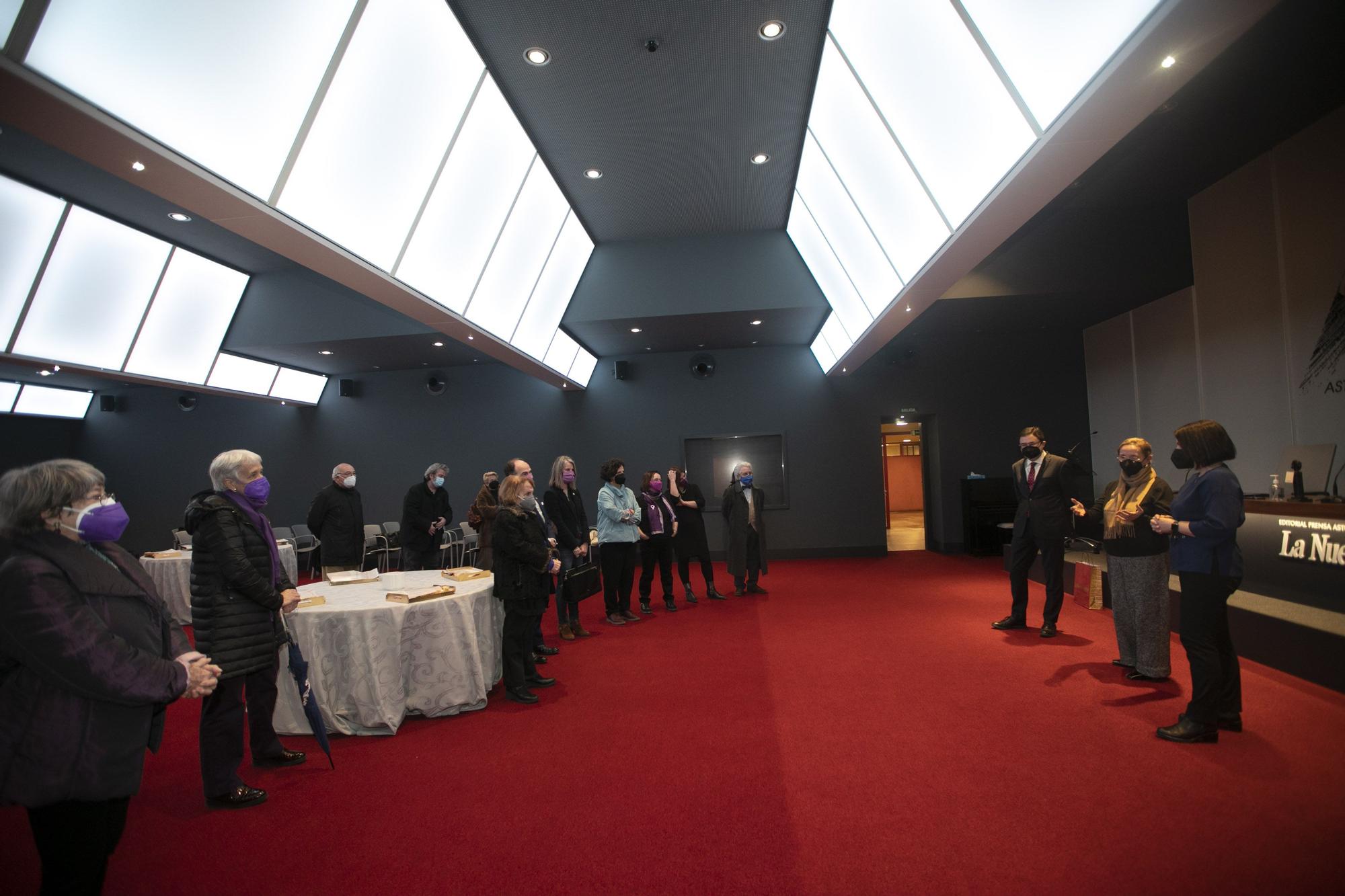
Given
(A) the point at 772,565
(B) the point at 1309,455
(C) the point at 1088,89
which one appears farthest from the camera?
(A) the point at 772,565

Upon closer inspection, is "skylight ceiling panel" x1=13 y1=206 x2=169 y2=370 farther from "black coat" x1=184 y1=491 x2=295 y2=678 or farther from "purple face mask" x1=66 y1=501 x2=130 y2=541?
"purple face mask" x1=66 y1=501 x2=130 y2=541

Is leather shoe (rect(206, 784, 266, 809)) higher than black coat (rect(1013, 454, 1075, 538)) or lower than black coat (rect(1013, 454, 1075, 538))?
lower

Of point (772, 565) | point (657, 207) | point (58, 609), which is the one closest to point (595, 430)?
point (772, 565)

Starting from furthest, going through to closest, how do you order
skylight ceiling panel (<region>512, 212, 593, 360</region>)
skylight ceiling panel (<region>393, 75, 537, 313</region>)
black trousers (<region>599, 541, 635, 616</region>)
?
skylight ceiling panel (<region>512, 212, 593, 360</region>)
black trousers (<region>599, 541, 635, 616</region>)
skylight ceiling panel (<region>393, 75, 537, 313</region>)

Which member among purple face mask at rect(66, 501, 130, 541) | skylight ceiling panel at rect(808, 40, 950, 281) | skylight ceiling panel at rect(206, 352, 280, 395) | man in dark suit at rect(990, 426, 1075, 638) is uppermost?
skylight ceiling panel at rect(808, 40, 950, 281)

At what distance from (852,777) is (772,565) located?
6910 mm

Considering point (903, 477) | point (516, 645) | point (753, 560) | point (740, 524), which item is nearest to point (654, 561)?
point (740, 524)

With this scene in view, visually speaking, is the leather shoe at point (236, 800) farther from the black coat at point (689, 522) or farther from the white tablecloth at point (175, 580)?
the black coat at point (689, 522)

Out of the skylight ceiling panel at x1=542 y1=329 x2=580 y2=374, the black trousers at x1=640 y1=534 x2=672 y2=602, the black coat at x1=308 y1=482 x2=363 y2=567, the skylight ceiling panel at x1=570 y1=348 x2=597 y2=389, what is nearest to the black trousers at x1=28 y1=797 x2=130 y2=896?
the black coat at x1=308 y1=482 x2=363 y2=567

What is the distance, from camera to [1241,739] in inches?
116

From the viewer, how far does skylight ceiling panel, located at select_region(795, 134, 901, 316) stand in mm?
5496

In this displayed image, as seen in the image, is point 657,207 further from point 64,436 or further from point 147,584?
point 64,436

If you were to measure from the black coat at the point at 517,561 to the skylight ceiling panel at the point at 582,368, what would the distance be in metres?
6.04

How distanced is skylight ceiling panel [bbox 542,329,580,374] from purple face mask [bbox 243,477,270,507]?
5598 millimetres
